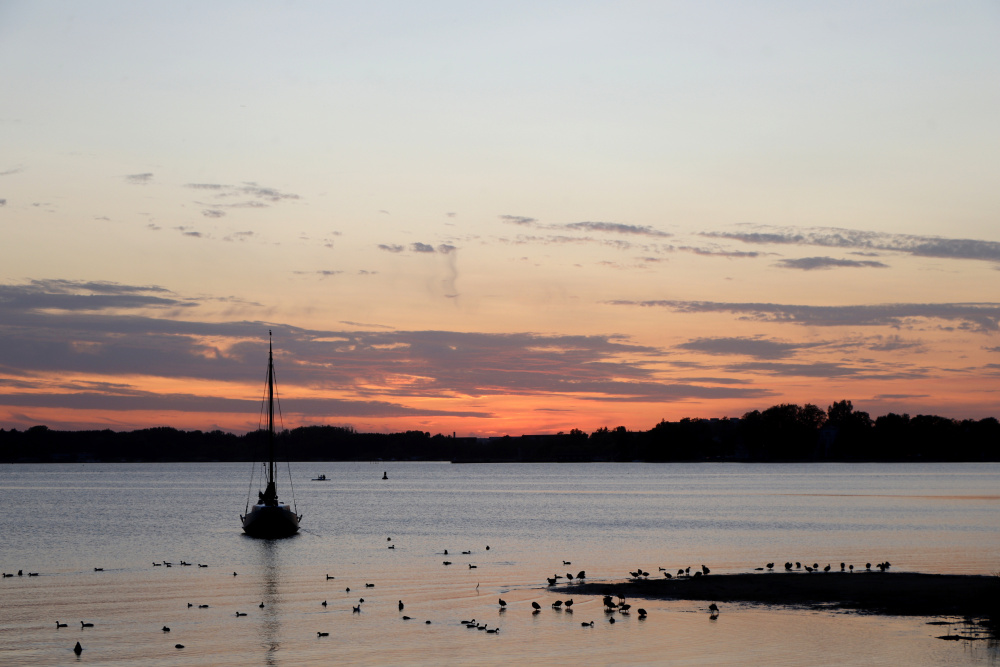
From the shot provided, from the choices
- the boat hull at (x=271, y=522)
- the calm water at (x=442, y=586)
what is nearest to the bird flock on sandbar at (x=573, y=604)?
the calm water at (x=442, y=586)

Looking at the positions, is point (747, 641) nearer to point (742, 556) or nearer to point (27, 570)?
point (742, 556)

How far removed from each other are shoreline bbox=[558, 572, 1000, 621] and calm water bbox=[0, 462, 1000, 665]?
185 cm

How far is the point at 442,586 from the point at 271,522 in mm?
29884

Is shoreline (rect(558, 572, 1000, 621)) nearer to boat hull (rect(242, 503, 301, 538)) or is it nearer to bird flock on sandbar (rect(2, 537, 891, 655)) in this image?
bird flock on sandbar (rect(2, 537, 891, 655))

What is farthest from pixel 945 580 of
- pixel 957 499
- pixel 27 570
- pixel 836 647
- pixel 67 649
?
pixel 957 499

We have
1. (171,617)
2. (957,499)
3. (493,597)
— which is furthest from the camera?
(957,499)

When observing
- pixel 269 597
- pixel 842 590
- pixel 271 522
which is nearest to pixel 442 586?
pixel 269 597

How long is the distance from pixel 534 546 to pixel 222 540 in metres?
23.6

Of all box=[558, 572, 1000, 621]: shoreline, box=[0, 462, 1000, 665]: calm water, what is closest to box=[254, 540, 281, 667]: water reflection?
box=[0, 462, 1000, 665]: calm water

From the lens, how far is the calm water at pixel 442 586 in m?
30.2

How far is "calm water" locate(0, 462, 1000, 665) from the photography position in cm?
3019

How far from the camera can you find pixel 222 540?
73.1 metres

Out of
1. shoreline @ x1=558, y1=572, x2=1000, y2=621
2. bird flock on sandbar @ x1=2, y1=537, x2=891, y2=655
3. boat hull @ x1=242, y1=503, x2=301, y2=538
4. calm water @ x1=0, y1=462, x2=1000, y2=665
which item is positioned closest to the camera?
calm water @ x1=0, y1=462, x2=1000, y2=665

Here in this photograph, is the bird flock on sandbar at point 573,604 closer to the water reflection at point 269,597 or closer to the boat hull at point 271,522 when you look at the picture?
the water reflection at point 269,597
